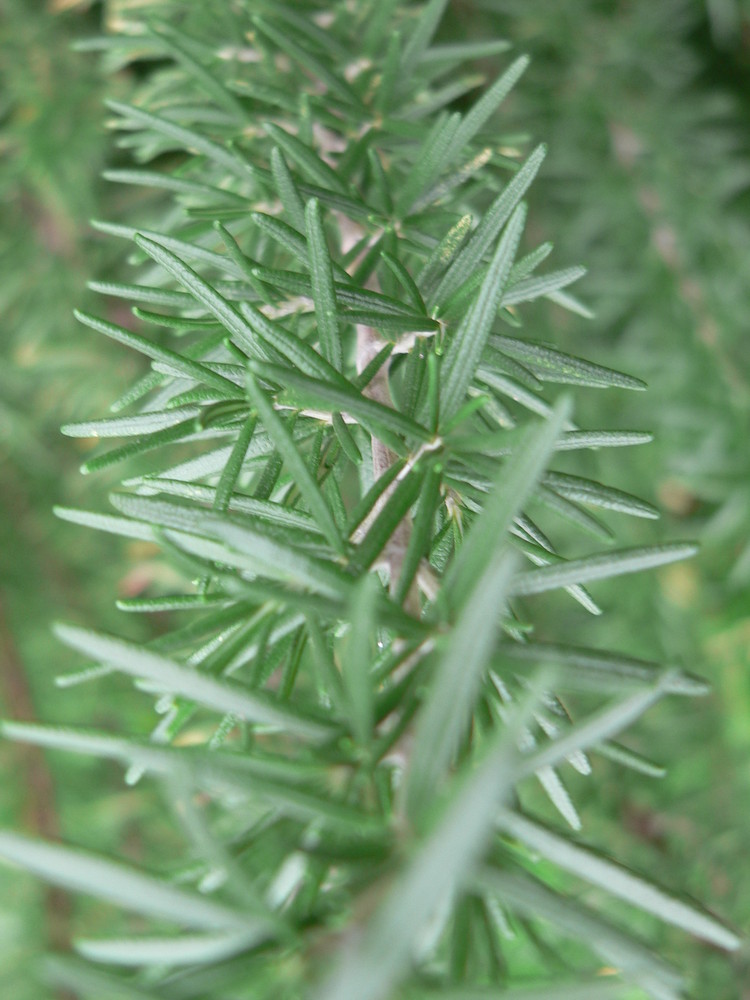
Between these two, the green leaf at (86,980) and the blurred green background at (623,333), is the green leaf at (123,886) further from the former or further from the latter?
the blurred green background at (623,333)

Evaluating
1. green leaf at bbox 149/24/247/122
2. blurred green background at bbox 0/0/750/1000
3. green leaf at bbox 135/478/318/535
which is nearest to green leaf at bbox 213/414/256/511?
green leaf at bbox 135/478/318/535

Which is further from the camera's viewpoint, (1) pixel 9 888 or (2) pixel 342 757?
(1) pixel 9 888

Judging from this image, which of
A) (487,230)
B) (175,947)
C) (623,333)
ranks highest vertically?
(487,230)

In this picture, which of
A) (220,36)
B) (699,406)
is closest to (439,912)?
(220,36)

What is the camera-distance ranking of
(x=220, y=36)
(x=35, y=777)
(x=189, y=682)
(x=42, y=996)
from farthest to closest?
1. (x=35, y=777)
2. (x=42, y=996)
3. (x=220, y=36)
4. (x=189, y=682)

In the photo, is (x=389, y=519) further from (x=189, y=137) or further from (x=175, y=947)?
(x=189, y=137)

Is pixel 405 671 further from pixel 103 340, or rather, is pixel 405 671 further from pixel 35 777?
pixel 35 777

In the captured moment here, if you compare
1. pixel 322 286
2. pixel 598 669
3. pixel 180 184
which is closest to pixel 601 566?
pixel 598 669
